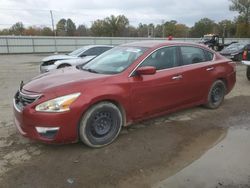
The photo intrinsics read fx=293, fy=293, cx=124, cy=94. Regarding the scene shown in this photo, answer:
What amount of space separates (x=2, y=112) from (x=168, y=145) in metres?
3.78

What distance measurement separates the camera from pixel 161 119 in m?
5.78

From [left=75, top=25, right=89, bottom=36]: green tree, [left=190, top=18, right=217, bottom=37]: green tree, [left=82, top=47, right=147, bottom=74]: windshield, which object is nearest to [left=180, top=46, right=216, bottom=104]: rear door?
[left=82, top=47, right=147, bottom=74]: windshield

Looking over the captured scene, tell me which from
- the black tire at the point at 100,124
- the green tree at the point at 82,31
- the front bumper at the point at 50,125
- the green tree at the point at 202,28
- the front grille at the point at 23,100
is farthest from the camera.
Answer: the green tree at the point at 202,28

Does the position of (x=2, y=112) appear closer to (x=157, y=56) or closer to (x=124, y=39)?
(x=157, y=56)

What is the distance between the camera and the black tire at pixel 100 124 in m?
4.19

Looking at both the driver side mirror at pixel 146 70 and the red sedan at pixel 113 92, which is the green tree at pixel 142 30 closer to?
the red sedan at pixel 113 92

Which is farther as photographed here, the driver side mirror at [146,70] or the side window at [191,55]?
the side window at [191,55]

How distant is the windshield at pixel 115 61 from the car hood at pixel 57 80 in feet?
0.97

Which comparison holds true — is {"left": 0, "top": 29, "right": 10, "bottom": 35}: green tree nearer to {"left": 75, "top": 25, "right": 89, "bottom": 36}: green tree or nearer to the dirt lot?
{"left": 75, "top": 25, "right": 89, "bottom": 36}: green tree

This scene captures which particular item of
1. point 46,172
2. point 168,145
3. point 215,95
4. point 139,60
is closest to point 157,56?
point 139,60

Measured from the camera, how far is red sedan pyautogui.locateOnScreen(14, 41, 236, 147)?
3.99 metres

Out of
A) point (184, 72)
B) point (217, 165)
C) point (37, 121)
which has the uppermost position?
point (184, 72)

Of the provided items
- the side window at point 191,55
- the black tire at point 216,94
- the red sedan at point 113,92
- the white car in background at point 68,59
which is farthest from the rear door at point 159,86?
the white car in background at point 68,59

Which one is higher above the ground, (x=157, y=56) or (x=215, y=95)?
(x=157, y=56)
